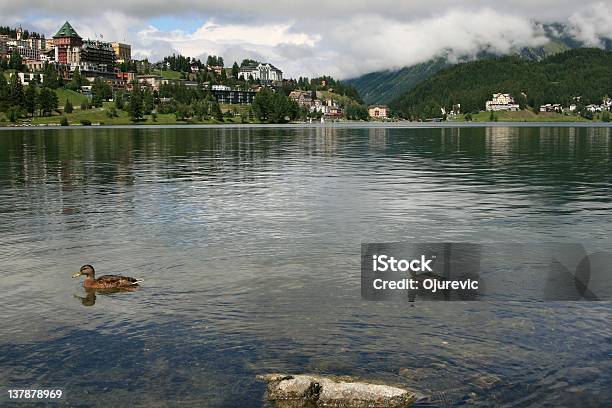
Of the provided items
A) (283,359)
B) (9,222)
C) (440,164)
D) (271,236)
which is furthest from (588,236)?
(440,164)

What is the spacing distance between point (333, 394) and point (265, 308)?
755 cm

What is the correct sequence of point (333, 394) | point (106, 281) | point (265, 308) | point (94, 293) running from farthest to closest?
1. point (106, 281)
2. point (94, 293)
3. point (265, 308)
4. point (333, 394)

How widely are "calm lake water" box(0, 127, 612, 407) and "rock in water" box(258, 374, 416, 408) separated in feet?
2.07

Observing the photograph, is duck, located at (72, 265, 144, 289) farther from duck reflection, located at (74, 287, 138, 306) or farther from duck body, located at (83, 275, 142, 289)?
duck reflection, located at (74, 287, 138, 306)

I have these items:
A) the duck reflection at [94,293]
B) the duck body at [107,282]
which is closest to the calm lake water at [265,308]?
the duck reflection at [94,293]

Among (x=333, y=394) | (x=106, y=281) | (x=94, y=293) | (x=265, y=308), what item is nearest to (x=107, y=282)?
(x=106, y=281)

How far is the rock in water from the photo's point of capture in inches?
599

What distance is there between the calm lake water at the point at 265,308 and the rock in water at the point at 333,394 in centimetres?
63

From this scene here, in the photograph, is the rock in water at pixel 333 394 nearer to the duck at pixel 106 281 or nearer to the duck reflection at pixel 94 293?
the duck reflection at pixel 94 293

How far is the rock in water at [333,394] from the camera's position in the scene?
1523 cm

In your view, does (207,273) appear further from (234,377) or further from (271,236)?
(234,377)

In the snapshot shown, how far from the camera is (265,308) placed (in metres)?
22.7

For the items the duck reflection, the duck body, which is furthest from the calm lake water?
the duck body

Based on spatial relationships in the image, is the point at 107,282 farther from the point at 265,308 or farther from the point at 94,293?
the point at 265,308
